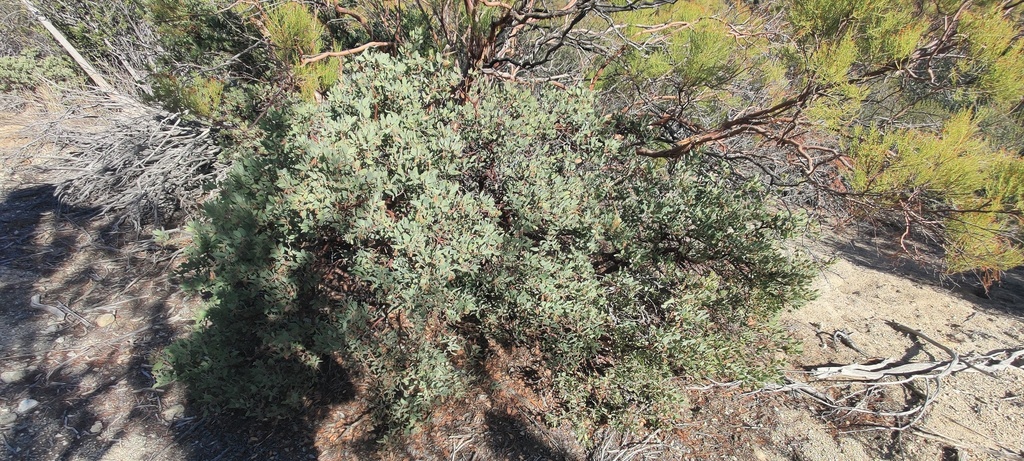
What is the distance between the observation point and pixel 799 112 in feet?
8.05

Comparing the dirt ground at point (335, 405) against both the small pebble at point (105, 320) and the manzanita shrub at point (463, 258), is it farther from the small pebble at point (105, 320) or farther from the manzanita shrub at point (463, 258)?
the manzanita shrub at point (463, 258)

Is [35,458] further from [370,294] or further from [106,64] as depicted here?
[106,64]

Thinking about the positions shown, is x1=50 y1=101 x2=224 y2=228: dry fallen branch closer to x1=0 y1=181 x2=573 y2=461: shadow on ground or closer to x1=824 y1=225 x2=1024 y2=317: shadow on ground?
x1=0 y1=181 x2=573 y2=461: shadow on ground

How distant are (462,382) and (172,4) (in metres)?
3.35

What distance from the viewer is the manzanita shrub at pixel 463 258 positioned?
1958mm

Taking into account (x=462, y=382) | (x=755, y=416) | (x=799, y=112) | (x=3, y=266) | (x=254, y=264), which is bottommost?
(x=755, y=416)

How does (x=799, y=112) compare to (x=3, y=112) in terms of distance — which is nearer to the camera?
(x=799, y=112)

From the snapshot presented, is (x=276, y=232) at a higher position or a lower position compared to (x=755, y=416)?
higher

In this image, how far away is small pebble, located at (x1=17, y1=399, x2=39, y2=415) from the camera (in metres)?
2.24

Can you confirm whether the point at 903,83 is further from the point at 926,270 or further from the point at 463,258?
the point at 463,258

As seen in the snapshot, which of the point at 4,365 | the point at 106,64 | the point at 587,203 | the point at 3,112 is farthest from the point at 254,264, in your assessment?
the point at 3,112

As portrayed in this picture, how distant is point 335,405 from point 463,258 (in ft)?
4.01

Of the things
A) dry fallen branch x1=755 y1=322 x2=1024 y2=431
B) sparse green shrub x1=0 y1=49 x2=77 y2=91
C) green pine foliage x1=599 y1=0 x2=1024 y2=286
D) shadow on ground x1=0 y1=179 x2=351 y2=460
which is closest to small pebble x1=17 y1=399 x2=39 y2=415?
shadow on ground x1=0 y1=179 x2=351 y2=460

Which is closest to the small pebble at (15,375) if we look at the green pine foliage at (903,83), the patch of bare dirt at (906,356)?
the green pine foliage at (903,83)
